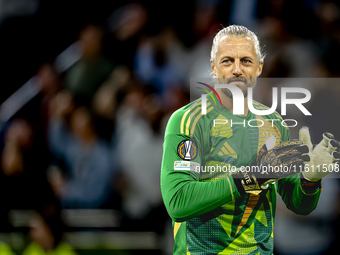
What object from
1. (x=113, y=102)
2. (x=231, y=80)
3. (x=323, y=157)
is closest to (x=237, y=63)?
(x=231, y=80)

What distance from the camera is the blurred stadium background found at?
13.5 ft

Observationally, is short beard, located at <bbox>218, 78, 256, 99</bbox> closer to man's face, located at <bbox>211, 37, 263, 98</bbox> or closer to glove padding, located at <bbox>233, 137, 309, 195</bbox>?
man's face, located at <bbox>211, 37, 263, 98</bbox>

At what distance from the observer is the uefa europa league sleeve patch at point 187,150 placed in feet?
6.69

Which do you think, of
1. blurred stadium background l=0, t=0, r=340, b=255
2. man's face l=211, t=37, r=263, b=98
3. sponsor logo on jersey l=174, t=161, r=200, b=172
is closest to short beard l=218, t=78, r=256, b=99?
man's face l=211, t=37, r=263, b=98

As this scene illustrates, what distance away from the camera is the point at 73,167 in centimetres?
464

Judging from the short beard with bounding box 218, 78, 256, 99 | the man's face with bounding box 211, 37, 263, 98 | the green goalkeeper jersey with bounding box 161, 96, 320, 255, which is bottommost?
the green goalkeeper jersey with bounding box 161, 96, 320, 255

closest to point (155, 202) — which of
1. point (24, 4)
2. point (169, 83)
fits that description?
point (169, 83)

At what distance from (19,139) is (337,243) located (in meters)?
3.58

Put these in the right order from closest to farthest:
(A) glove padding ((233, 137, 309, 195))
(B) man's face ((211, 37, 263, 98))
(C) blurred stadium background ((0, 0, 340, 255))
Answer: (A) glove padding ((233, 137, 309, 195)) < (B) man's face ((211, 37, 263, 98)) < (C) blurred stadium background ((0, 0, 340, 255))

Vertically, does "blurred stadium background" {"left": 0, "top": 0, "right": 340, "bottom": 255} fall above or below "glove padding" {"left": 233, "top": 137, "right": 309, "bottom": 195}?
above

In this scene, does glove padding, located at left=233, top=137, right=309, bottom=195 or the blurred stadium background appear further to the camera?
the blurred stadium background

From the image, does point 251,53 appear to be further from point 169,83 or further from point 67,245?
point 67,245

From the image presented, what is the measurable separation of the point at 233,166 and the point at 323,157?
0.43 metres

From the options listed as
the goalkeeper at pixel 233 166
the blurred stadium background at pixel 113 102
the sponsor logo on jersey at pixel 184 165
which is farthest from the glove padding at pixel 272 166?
the blurred stadium background at pixel 113 102
